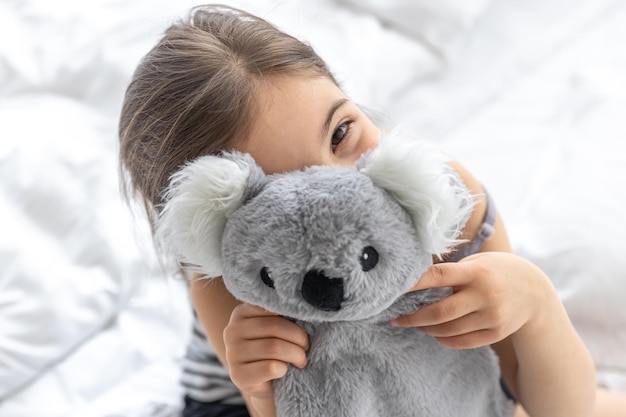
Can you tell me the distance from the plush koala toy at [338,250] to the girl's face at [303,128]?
0.17ft

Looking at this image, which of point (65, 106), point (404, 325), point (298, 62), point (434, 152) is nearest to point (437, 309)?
point (404, 325)

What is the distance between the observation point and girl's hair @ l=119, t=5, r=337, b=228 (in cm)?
64

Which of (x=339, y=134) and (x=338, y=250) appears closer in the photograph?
(x=338, y=250)

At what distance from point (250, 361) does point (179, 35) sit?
1.13 feet

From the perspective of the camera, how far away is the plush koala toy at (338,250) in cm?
50

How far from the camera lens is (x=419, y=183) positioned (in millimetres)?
524

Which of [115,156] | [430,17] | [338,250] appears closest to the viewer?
[338,250]

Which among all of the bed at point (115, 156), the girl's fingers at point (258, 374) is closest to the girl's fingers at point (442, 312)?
the girl's fingers at point (258, 374)

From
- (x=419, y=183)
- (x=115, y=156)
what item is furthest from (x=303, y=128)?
(x=115, y=156)

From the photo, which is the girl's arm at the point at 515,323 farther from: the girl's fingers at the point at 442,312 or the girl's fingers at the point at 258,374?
the girl's fingers at the point at 258,374

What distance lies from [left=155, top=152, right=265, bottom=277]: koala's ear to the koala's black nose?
90mm

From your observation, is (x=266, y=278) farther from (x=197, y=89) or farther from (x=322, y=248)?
(x=197, y=89)

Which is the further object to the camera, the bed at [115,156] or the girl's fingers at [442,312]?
the bed at [115,156]

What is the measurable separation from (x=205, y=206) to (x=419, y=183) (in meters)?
0.17
